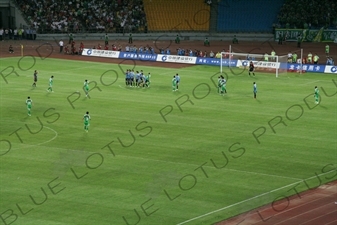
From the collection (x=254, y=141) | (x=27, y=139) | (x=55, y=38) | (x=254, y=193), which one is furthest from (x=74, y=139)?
(x=55, y=38)

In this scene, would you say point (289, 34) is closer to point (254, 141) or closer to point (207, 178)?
point (254, 141)

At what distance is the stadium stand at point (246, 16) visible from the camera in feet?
346

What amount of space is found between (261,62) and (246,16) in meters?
29.0

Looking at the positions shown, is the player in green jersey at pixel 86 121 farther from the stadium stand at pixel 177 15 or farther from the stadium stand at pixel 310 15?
the stadium stand at pixel 310 15

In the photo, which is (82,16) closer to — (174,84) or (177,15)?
(177,15)

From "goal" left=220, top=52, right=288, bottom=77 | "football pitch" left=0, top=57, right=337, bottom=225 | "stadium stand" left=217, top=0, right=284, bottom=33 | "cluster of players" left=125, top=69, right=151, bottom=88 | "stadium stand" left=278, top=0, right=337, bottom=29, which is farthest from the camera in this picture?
"stadium stand" left=217, top=0, right=284, bottom=33

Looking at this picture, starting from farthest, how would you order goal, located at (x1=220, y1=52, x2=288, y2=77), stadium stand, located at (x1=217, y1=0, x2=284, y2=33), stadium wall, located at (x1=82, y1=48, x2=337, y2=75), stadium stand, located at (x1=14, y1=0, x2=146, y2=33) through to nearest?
stadium stand, located at (x1=217, y1=0, x2=284, y2=33) → stadium stand, located at (x1=14, y1=0, x2=146, y2=33) → stadium wall, located at (x1=82, y1=48, x2=337, y2=75) → goal, located at (x1=220, y1=52, x2=288, y2=77)

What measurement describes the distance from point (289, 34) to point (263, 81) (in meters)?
33.1

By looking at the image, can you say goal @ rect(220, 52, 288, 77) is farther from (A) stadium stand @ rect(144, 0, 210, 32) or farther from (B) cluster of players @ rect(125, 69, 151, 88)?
(A) stadium stand @ rect(144, 0, 210, 32)

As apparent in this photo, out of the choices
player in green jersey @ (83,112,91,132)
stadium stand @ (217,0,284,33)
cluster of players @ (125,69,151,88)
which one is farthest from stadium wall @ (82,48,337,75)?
player in green jersey @ (83,112,91,132)

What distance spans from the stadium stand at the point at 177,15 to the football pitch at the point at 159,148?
32393mm

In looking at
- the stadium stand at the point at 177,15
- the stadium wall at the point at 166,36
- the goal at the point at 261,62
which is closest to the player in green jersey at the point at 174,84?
the goal at the point at 261,62

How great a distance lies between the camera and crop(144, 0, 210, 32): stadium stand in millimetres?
103750

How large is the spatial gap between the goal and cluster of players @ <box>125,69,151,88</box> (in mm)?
11069
